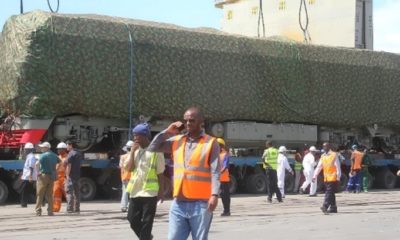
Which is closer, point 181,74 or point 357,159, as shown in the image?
point 181,74

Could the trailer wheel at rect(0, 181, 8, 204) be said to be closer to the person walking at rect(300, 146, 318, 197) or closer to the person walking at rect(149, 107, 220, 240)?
the person walking at rect(300, 146, 318, 197)

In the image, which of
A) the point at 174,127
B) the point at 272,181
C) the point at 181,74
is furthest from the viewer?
the point at 181,74

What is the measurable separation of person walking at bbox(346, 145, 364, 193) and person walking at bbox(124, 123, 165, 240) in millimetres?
16315

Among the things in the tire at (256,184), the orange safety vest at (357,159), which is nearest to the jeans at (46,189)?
the tire at (256,184)

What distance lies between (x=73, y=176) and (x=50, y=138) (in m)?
4.22

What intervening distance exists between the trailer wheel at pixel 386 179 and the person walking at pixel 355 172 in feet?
9.64

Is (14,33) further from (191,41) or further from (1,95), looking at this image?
(191,41)

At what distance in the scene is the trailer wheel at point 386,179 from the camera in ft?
88.2

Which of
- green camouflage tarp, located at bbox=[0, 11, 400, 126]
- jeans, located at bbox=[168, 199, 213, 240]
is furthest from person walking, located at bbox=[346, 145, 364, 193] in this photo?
jeans, located at bbox=[168, 199, 213, 240]

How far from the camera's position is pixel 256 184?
2269 cm

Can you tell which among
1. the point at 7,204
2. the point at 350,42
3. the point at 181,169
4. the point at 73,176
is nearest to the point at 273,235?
the point at 181,169

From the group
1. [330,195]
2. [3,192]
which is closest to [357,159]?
[330,195]

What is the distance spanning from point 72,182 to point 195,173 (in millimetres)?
9083

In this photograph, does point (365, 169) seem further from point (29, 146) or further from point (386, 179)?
point (29, 146)
